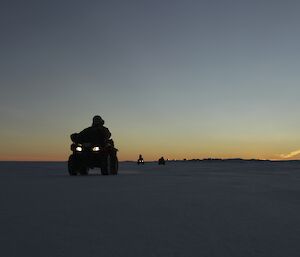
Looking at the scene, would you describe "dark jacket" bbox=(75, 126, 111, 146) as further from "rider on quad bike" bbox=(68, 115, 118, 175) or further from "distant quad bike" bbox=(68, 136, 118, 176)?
"distant quad bike" bbox=(68, 136, 118, 176)

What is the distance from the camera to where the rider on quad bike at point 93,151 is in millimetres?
20609

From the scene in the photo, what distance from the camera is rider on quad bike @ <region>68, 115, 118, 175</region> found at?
20609mm

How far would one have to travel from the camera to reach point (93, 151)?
20609mm

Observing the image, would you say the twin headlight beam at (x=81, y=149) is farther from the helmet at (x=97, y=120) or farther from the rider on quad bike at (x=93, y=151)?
the helmet at (x=97, y=120)

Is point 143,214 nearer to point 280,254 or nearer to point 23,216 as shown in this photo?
point 23,216

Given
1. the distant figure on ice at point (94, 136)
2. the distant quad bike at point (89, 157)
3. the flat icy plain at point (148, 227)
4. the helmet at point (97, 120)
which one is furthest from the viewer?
the helmet at point (97, 120)

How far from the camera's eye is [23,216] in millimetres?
6547

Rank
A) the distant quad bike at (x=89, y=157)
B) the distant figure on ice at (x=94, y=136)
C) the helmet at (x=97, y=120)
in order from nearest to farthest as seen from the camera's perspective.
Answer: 1. the distant quad bike at (x=89, y=157)
2. the distant figure on ice at (x=94, y=136)
3. the helmet at (x=97, y=120)

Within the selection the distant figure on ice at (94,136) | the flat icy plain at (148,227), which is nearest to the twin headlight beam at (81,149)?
the distant figure on ice at (94,136)

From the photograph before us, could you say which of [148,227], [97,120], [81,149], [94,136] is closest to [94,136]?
[94,136]

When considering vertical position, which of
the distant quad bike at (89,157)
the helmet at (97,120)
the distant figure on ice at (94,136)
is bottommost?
the distant quad bike at (89,157)

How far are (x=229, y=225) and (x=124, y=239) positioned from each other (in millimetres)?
1581

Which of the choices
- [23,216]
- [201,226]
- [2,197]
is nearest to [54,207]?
[23,216]

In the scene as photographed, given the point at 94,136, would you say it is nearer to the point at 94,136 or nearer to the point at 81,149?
the point at 94,136
